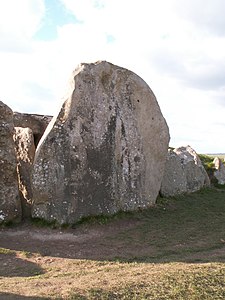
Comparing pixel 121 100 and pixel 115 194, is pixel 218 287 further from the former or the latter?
pixel 121 100

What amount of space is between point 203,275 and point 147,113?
9.63 m

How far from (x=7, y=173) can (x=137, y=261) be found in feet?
20.6

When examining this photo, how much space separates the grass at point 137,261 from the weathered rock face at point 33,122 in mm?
6605

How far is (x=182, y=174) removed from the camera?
21.1 meters

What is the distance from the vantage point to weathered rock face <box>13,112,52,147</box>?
19469 mm

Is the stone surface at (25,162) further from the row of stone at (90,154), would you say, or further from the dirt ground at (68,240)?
the dirt ground at (68,240)

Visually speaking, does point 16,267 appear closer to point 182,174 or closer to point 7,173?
point 7,173

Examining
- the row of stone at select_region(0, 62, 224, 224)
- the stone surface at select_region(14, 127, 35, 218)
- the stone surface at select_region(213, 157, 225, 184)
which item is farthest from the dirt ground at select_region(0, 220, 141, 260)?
the stone surface at select_region(213, 157, 225, 184)

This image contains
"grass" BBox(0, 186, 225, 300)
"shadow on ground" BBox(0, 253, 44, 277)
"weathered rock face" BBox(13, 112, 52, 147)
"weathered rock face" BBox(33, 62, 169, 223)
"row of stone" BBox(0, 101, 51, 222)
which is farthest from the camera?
"weathered rock face" BBox(13, 112, 52, 147)

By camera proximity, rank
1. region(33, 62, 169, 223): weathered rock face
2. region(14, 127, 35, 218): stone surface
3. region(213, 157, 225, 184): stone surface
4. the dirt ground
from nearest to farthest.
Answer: the dirt ground → region(33, 62, 169, 223): weathered rock face → region(14, 127, 35, 218): stone surface → region(213, 157, 225, 184): stone surface

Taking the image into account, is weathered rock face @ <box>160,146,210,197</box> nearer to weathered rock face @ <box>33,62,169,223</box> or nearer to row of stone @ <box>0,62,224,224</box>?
row of stone @ <box>0,62,224,224</box>

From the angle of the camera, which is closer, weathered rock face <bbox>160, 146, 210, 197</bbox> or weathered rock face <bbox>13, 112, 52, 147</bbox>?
weathered rock face <bbox>13, 112, 52, 147</bbox>

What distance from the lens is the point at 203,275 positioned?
9703 millimetres

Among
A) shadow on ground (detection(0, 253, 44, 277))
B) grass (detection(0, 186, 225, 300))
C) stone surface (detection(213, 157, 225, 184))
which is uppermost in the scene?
stone surface (detection(213, 157, 225, 184))
